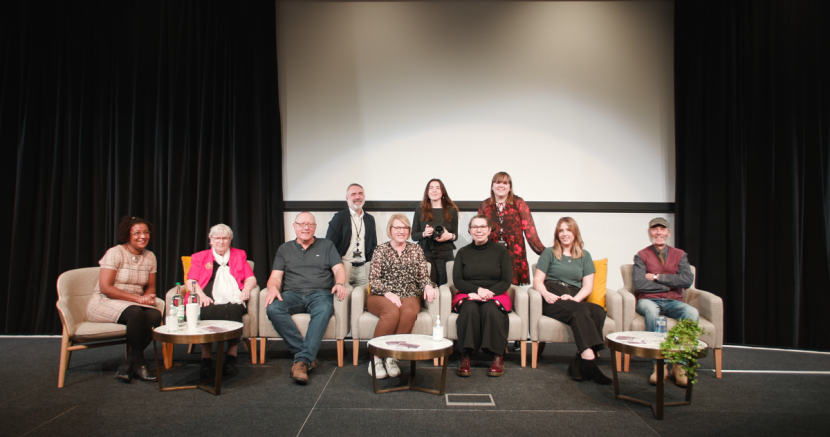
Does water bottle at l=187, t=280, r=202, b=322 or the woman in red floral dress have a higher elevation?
the woman in red floral dress

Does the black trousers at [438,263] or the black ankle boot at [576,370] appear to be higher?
the black trousers at [438,263]

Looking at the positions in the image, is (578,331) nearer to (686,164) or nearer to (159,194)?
(686,164)

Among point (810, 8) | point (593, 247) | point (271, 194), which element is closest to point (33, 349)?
point (271, 194)

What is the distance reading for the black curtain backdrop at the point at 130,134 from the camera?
4629mm

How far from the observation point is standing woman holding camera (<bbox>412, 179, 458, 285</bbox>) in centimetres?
404

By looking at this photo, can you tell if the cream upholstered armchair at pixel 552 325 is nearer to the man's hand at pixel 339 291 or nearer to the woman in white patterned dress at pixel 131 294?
Result: the man's hand at pixel 339 291

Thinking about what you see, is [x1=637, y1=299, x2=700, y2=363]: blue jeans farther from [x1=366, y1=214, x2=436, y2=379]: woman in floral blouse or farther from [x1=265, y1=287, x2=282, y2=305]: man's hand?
[x1=265, y1=287, x2=282, y2=305]: man's hand

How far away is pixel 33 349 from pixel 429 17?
4717 millimetres

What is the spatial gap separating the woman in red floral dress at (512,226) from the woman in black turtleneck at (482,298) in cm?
32

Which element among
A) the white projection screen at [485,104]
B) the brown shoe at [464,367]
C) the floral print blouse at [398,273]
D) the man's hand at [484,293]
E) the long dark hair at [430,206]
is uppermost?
the white projection screen at [485,104]

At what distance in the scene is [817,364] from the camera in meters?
3.69

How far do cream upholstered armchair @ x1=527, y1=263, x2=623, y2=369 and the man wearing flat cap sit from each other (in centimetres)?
22

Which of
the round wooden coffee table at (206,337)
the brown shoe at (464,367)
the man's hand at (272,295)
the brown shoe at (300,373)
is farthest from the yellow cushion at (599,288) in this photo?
the round wooden coffee table at (206,337)

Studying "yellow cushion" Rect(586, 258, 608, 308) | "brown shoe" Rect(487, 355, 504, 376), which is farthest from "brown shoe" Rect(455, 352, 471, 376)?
"yellow cushion" Rect(586, 258, 608, 308)
